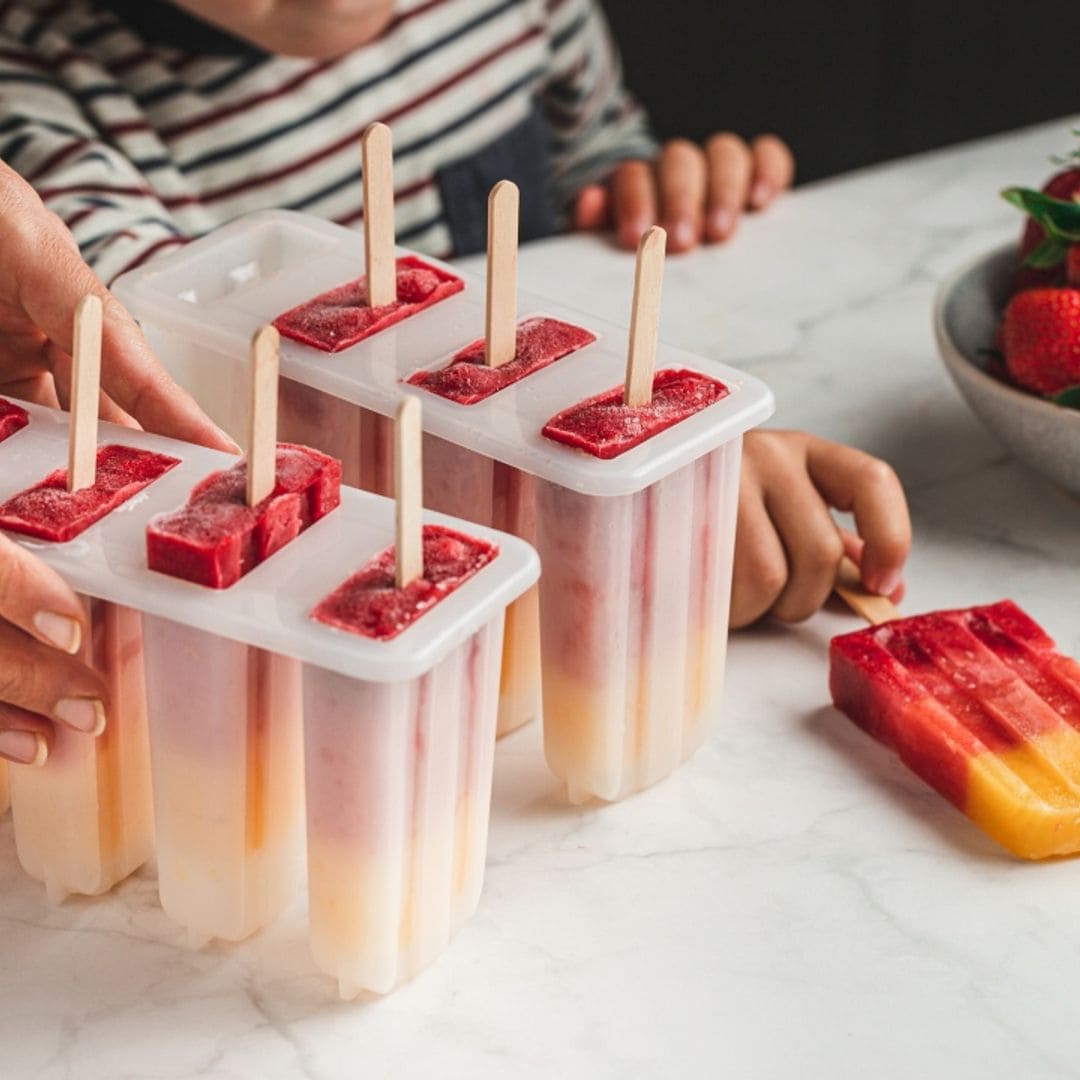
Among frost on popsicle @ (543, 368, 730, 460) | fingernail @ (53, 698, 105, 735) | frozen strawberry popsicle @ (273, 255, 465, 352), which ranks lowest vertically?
fingernail @ (53, 698, 105, 735)

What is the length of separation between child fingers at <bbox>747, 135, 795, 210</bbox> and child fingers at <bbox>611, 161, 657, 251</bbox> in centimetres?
11

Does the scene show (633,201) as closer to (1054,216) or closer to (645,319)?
(1054,216)

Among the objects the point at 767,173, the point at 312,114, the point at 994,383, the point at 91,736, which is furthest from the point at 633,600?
the point at 312,114

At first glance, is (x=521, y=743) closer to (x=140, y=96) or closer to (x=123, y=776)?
(x=123, y=776)

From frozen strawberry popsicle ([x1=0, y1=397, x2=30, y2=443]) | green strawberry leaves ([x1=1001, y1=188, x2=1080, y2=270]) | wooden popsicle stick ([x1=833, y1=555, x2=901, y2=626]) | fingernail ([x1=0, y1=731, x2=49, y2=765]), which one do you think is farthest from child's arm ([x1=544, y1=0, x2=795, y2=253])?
fingernail ([x1=0, y1=731, x2=49, y2=765])

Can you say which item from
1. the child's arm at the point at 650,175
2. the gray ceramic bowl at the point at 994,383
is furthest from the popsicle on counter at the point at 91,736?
the child's arm at the point at 650,175

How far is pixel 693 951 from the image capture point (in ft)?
3.30

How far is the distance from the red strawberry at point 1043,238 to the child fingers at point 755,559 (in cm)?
38

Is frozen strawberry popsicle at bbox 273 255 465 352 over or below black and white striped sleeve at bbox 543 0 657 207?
over

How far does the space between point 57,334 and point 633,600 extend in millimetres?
416

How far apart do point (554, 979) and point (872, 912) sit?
0.20 m

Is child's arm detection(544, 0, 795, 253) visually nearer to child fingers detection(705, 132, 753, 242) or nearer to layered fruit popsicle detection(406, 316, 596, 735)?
child fingers detection(705, 132, 753, 242)

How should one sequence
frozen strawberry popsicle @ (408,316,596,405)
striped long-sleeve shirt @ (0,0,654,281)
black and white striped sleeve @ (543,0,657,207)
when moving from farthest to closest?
black and white striped sleeve @ (543,0,657,207), striped long-sleeve shirt @ (0,0,654,281), frozen strawberry popsicle @ (408,316,596,405)

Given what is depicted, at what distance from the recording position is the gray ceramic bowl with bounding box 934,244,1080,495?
4.38 ft
